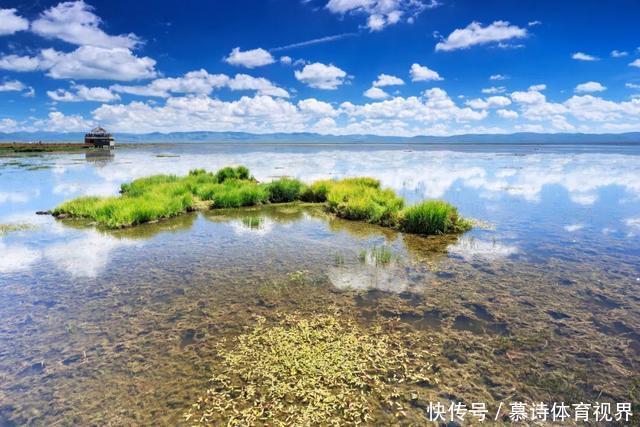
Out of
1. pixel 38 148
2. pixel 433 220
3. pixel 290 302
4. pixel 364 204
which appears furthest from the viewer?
pixel 38 148

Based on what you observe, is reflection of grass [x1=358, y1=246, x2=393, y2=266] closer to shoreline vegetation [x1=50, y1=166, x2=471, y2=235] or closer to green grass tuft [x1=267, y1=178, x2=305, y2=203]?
shoreline vegetation [x1=50, y1=166, x2=471, y2=235]

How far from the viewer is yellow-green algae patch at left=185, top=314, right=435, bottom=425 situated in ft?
Result: 18.5

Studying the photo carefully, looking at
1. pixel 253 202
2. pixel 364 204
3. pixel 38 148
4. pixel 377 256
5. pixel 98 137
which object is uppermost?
pixel 98 137

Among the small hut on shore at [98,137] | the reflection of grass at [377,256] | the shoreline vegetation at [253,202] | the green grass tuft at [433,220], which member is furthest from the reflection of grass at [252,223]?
the small hut on shore at [98,137]

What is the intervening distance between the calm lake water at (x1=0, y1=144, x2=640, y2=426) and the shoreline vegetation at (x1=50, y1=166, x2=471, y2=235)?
101 cm

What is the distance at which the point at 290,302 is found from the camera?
937cm

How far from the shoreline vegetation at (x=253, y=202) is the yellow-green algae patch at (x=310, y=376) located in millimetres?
9877

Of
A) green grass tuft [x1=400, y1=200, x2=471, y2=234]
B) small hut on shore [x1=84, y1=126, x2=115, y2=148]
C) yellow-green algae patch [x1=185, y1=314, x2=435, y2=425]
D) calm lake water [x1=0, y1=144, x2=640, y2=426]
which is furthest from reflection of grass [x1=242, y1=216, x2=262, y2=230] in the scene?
small hut on shore [x1=84, y1=126, x2=115, y2=148]

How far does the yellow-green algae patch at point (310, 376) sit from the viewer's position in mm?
5629

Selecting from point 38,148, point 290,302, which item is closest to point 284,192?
point 290,302

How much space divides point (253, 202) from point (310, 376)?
61.6ft

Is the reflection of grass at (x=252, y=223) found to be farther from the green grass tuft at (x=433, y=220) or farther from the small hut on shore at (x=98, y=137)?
the small hut on shore at (x=98, y=137)

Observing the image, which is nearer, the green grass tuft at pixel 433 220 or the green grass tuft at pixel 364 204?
the green grass tuft at pixel 433 220

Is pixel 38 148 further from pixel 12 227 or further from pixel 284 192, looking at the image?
pixel 284 192
